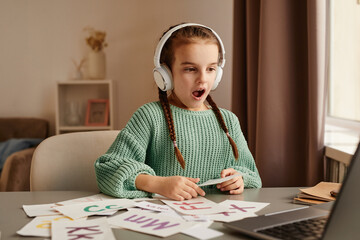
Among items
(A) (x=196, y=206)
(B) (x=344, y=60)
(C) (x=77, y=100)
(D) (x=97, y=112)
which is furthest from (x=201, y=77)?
(C) (x=77, y=100)

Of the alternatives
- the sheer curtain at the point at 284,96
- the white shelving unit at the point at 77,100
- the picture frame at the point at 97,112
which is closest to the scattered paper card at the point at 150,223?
the sheer curtain at the point at 284,96

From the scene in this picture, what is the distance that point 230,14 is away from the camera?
3461 mm

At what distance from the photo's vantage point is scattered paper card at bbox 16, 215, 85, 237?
80 cm

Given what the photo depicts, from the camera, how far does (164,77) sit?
1.32 metres

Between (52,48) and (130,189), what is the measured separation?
3.29 m

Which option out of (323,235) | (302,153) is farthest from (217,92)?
(323,235)

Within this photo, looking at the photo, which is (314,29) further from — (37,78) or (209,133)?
(37,78)

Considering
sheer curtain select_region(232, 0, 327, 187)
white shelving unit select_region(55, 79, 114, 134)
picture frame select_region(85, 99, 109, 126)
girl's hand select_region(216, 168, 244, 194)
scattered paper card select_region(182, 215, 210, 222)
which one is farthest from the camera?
picture frame select_region(85, 99, 109, 126)

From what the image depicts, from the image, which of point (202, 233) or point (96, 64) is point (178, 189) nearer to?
point (202, 233)

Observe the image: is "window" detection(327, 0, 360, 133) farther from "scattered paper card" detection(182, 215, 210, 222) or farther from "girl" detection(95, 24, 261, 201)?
"scattered paper card" detection(182, 215, 210, 222)

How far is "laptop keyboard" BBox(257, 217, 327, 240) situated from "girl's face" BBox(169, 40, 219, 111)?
1.90 ft

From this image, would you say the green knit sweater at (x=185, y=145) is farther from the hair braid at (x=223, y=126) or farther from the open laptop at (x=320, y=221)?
the open laptop at (x=320, y=221)

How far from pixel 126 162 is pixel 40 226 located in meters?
0.34

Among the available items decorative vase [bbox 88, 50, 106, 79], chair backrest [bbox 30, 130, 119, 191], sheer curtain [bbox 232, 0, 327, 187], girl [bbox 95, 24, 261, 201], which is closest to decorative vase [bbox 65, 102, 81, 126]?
decorative vase [bbox 88, 50, 106, 79]
